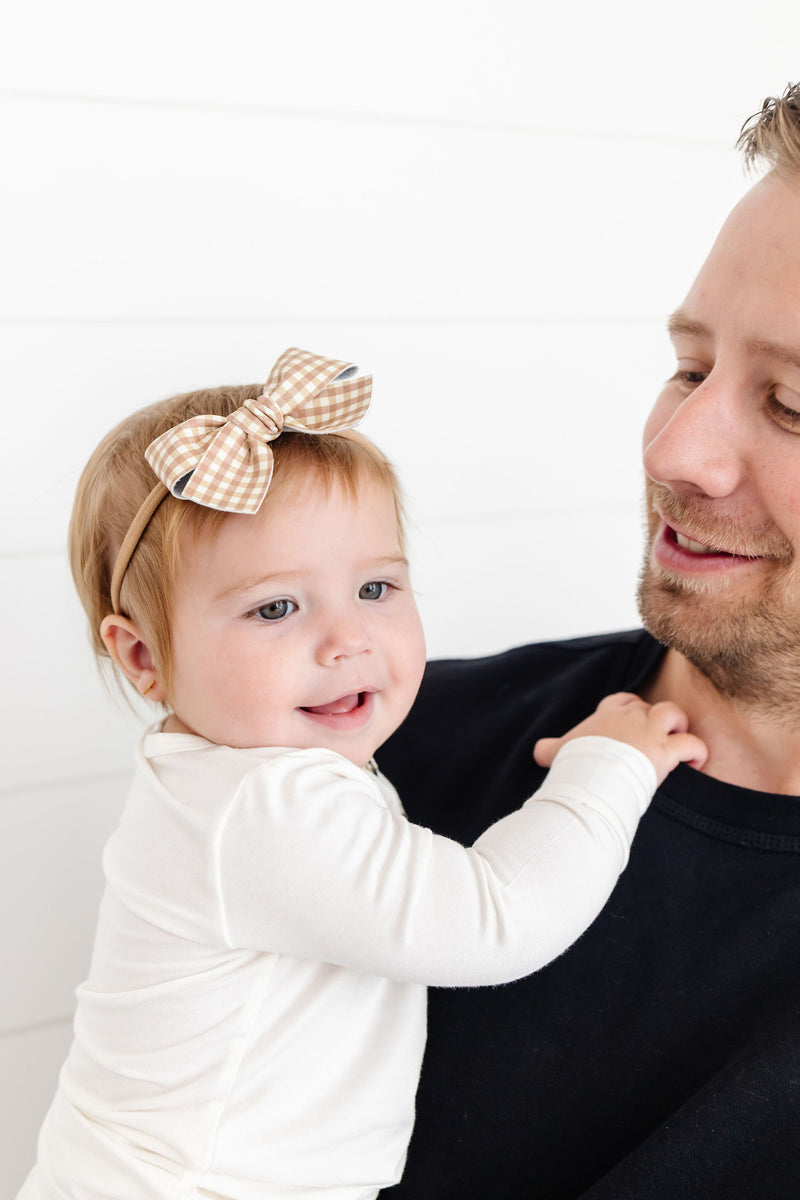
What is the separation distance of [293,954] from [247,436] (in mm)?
506

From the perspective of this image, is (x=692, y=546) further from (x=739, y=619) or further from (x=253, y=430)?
(x=253, y=430)

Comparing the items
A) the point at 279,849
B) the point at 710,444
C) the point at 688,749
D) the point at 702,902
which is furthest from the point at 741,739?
the point at 279,849

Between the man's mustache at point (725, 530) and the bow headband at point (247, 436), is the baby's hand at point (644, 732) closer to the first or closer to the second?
the man's mustache at point (725, 530)

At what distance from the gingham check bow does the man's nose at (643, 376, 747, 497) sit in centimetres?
33

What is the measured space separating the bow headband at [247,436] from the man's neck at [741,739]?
518 millimetres

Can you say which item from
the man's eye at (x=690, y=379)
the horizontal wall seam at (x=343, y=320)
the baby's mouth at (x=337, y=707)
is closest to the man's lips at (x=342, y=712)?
the baby's mouth at (x=337, y=707)

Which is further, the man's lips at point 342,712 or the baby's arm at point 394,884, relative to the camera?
the man's lips at point 342,712

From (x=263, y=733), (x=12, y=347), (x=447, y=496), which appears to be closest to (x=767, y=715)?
(x=263, y=733)

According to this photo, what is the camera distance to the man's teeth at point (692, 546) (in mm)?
1231

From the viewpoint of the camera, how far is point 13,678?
162 cm

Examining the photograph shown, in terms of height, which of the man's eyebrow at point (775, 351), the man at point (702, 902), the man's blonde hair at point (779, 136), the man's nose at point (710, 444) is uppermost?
the man's blonde hair at point (779, 136)

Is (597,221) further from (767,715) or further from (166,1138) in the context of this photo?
(166,1138)

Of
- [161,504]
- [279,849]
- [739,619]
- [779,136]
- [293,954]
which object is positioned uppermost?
[779,136]

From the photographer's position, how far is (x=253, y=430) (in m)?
1.13
